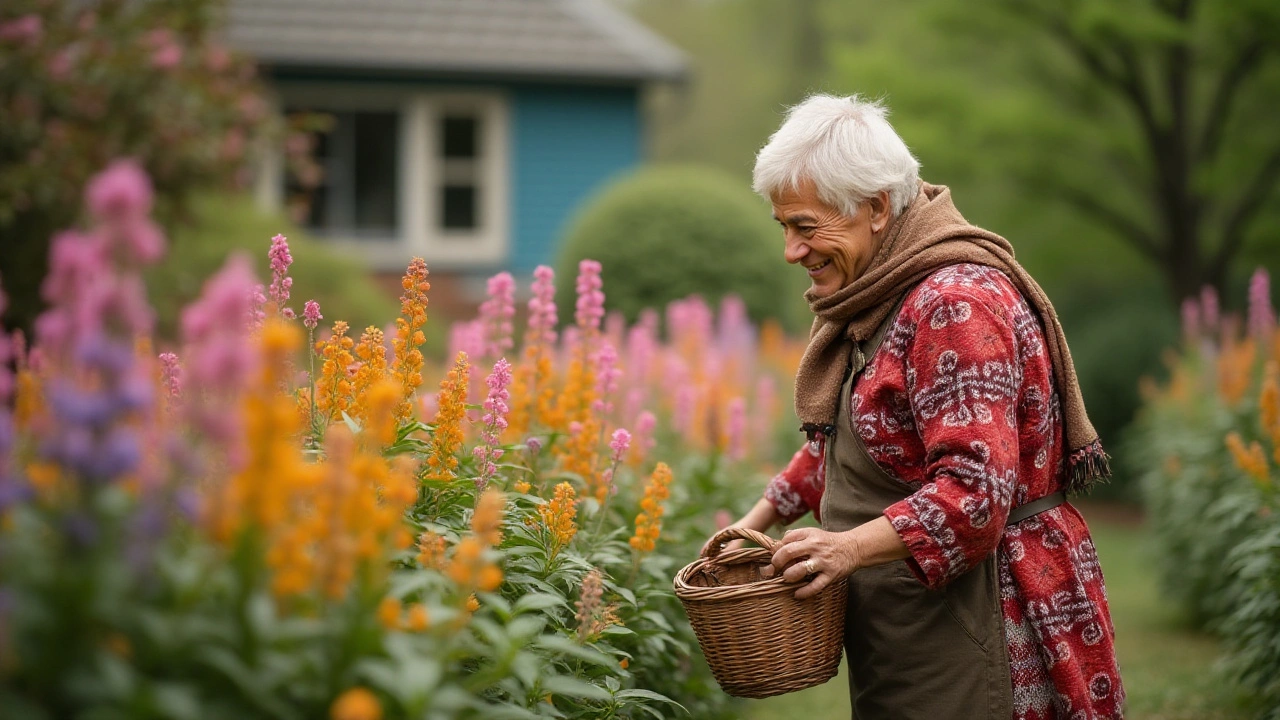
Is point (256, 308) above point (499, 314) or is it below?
above

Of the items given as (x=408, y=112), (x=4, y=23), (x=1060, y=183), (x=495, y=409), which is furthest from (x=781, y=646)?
(x=408, y=112)

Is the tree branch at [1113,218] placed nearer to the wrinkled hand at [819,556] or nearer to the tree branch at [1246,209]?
the tree branch at [1246,209]

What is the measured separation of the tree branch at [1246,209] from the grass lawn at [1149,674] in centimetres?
561

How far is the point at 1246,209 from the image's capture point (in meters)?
13.9

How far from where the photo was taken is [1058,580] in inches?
116

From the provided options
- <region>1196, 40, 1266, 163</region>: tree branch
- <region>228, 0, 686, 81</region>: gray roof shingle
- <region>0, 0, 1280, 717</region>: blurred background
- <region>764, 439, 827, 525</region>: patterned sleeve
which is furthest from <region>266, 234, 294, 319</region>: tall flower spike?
<region>228, 0, 686, 81</region>: gray roof shingle

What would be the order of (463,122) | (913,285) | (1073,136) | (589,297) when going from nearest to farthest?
1. (913,285)
2. (589,297)
3. (1073,136)
4. (463,122)

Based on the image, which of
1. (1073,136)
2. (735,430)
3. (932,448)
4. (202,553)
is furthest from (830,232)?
(1073,136)

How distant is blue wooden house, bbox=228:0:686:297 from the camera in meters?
16.0

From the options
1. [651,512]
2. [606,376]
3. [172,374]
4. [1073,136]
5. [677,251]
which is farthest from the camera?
[1073,136]

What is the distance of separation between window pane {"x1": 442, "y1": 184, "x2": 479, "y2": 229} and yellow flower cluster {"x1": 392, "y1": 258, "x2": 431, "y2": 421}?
13.8m

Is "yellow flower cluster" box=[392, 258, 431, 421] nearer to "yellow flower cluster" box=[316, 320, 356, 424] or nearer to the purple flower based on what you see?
"yellow flower cluster" box=[316, 320, 356, 424]

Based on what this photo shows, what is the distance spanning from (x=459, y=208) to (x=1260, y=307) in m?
12.4

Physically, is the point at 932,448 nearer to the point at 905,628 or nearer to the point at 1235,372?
the point at 905,628
